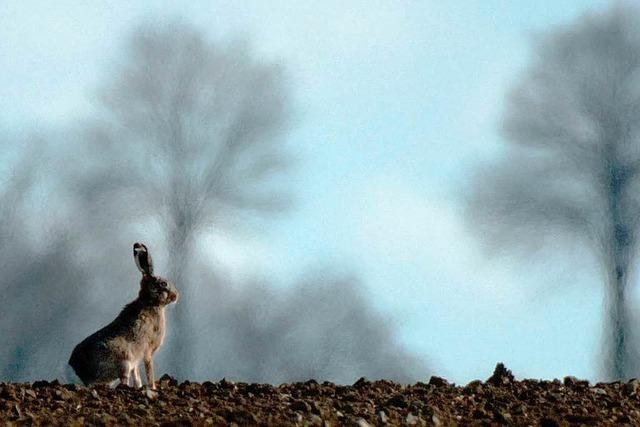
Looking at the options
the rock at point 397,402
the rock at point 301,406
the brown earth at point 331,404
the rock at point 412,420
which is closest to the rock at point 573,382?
the brown earth at point 331,404

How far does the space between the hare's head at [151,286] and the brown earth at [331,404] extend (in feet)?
2.63

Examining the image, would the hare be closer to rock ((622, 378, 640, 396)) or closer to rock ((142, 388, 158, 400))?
rock ((142, 388, 158, 400))

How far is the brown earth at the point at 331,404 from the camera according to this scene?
835cm

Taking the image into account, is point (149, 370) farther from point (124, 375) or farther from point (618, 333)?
point (618, 333)

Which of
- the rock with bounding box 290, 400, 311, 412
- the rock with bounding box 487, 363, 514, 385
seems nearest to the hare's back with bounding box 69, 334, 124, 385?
the rock with bounding box 290, 400, 311, 412

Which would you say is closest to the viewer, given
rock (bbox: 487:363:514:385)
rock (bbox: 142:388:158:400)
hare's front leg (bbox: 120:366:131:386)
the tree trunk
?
rock (bbox: 142:388:158:400)

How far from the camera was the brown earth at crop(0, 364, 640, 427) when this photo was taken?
835 centimetres

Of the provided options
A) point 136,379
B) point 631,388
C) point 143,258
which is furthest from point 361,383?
point 631,388

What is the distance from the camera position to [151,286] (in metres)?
11.0

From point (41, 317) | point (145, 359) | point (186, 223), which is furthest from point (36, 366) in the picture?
point (145, 359)

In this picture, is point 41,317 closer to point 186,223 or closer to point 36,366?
point 36,366

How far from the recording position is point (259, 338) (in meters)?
20.1

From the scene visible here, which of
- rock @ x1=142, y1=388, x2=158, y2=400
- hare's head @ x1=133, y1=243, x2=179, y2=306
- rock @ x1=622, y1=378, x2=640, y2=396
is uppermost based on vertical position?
hare's head @ x1=133, y1=243, x2=179, y2=306

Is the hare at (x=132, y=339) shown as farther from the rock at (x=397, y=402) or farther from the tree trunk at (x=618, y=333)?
the tree trunk at (x=618, y=333)
